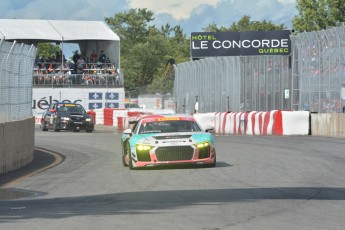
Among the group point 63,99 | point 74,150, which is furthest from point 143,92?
point 74,150

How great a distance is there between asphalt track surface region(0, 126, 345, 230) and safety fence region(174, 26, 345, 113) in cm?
1171

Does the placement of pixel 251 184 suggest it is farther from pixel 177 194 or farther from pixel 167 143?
pixel 167 143

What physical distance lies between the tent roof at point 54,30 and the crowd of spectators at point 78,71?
5.08 feet

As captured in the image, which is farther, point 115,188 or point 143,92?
point 143,92

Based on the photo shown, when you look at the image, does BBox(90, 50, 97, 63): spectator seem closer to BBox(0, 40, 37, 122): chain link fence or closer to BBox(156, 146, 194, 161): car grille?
BBox(0, 40, 37, 122): chain link fence

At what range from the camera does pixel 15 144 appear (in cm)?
1830

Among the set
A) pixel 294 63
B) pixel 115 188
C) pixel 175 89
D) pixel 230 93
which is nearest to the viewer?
pixel 115 188

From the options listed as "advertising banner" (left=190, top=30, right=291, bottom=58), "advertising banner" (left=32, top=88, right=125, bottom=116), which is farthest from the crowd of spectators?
"advertising banner" (left=190, top=30, right=291, bottom=58)

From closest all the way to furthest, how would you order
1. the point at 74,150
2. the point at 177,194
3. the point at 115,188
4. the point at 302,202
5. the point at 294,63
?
1. the point at 302,202
2. the point at 177,194
3. the point at 115,188
4. the point at 74,150
5. the point at 294,63

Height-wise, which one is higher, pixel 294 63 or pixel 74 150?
pixel 294 63

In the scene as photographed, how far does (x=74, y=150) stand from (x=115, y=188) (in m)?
11.9

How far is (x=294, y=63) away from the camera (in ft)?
125

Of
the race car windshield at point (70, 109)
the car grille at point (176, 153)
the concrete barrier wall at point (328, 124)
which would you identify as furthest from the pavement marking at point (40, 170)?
the race car windshield at point (70, 109)

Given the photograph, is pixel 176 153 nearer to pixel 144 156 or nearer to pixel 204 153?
pixel 204 153
